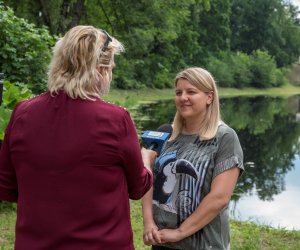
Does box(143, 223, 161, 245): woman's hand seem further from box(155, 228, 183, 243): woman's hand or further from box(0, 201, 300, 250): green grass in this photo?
box(0, 201, 300, 250): green grass

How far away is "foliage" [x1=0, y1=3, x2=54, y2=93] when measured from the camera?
24.6ft

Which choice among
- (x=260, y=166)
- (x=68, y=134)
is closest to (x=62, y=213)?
(x=68, y=134)

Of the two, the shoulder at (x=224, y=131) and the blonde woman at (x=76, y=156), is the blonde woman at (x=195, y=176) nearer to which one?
the shoulder at (x=224, y=131)

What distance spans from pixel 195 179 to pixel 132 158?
2.02ft

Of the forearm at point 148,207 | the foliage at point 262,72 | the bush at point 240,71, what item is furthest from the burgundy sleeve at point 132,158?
the foliage at point 262,72

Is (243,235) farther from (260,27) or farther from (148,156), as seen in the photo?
(260,27)

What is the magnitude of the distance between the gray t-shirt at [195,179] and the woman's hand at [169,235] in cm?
4

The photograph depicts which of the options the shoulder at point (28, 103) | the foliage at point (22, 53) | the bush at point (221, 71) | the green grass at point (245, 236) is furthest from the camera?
the bush at point (221, 71)

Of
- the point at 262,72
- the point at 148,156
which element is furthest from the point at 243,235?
the point at 262,72

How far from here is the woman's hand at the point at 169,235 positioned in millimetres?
2402

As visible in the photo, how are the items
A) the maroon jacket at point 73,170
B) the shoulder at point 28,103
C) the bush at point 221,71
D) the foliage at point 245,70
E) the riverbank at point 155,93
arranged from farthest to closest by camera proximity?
the foliage at point 245,70
the bush at point 221,71
the riverbank at point 155,93
the shoulder at point 28,103
the maroon jacket at point 73,170

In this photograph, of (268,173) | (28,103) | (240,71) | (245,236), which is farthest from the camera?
(240,71)

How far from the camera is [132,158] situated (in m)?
1.87

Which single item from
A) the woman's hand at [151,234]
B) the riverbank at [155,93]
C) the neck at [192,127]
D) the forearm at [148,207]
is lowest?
the riverbank at [155,93]
